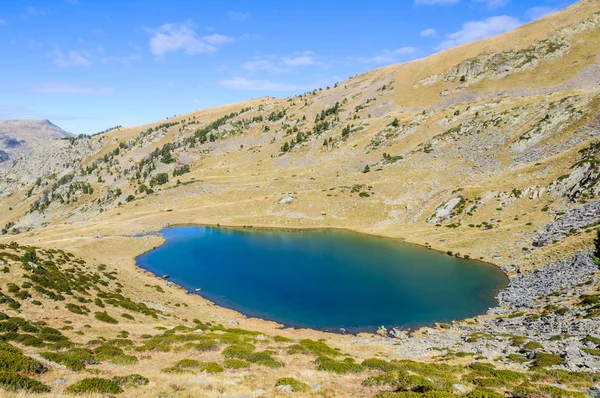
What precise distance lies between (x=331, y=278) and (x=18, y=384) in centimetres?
4881

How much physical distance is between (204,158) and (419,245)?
152m

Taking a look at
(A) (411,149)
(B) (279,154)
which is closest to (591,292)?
(A) (411,149)

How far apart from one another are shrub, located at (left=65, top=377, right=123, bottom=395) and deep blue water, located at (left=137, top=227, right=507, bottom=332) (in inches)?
1190

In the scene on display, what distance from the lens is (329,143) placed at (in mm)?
161500

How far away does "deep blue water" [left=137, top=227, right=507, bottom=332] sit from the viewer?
46000mm

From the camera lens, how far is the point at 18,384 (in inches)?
520

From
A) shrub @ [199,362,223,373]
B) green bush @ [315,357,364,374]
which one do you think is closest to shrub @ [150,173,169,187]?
shrub @ [199,362,223,373]

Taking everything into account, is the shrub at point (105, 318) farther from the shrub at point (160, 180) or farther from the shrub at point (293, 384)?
the shrub at point (160, 180)

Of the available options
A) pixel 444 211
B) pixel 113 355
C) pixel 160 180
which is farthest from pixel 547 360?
pixel 160 180

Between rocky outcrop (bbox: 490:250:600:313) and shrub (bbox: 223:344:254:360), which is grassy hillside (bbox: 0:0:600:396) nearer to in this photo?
shrub (bbox: 223:344:254:360)

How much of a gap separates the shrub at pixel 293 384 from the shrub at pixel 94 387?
27.7 ft

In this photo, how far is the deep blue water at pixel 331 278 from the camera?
151 feet

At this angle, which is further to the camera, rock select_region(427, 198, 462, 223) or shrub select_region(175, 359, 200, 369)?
rock select_region(427, 198, 462, 223)

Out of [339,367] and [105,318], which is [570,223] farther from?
[105,318]
